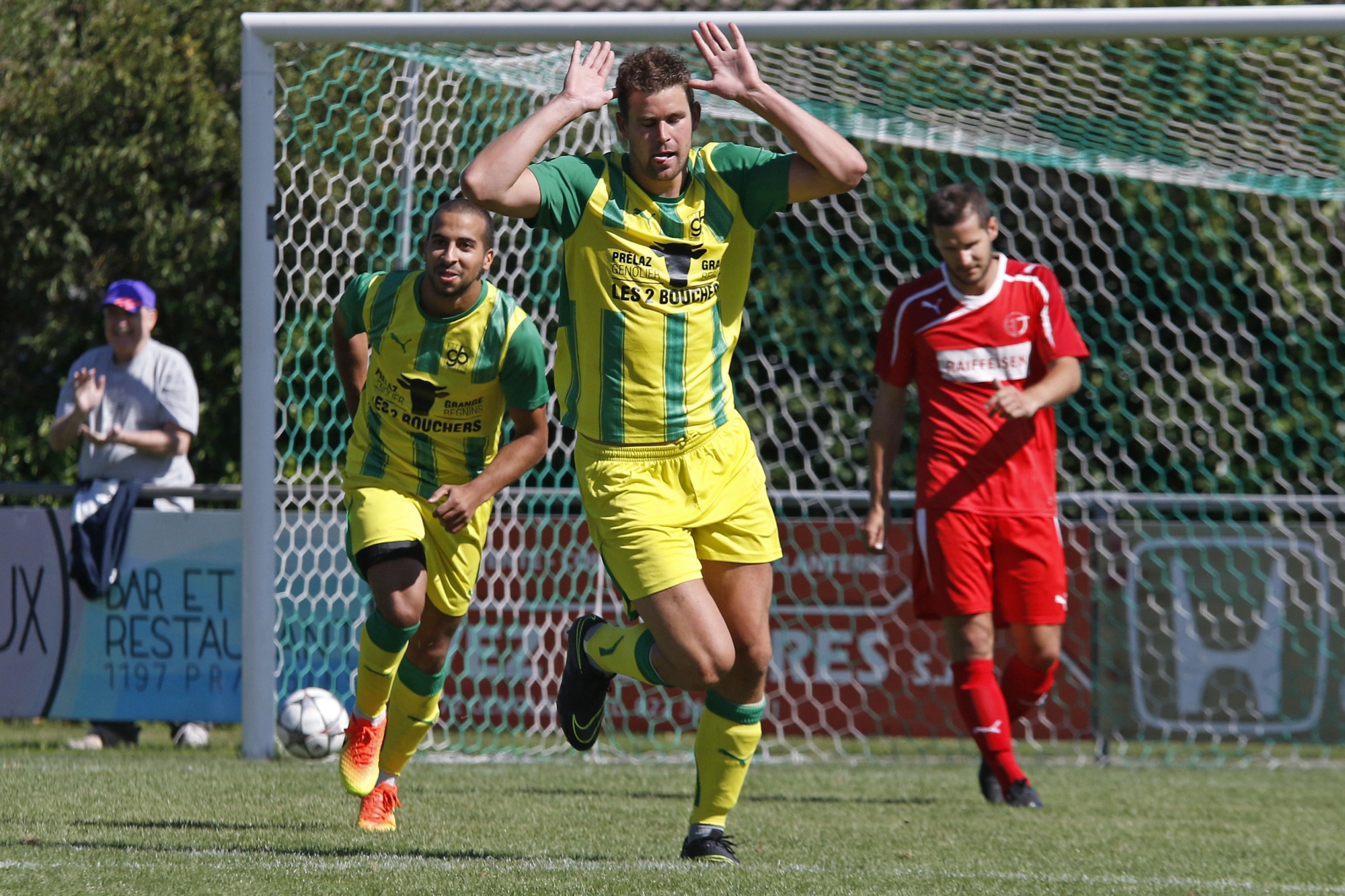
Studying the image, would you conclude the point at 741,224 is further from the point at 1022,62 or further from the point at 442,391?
the point at 1022,62

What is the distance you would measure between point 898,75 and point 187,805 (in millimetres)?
4723

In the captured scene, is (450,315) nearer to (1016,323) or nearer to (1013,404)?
Result: (1013,404)

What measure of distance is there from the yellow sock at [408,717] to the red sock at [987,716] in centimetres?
207

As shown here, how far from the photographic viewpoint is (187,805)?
508cm

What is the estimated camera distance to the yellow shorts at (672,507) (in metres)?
3.91

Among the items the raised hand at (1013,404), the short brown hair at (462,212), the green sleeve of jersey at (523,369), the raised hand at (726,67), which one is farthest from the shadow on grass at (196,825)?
the raised hand at (1013,404)

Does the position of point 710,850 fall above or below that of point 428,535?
below

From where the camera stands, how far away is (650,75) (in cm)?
381

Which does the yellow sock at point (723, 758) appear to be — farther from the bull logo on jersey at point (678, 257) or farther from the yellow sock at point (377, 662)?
the bull logo on jersey at point (678, 257)

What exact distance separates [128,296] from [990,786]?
4926 millimetres

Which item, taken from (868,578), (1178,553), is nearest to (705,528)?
(868,578)

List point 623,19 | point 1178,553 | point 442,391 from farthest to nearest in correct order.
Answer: point 1178,553 → point 623,19 → point 442,391

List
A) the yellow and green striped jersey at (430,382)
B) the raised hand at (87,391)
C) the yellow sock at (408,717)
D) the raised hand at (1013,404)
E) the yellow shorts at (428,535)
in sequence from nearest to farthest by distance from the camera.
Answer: the yellow shorts at (428,535)
the yellow and green striped jersey at (430,382)
the yellow sock at (408,717)
the raised hand at (1013,404)
the raised hand at (87,391)

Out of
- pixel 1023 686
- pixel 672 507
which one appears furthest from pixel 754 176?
pixel 1023 686
